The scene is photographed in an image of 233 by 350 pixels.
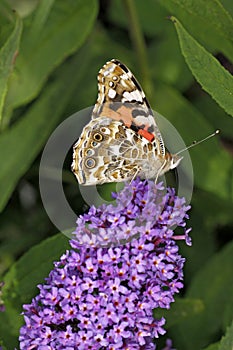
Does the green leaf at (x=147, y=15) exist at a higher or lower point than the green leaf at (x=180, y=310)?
higher

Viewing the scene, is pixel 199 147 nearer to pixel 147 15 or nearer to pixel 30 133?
pixel 30 133

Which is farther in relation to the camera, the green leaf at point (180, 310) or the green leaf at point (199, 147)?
the green leaf at point (199, 147)

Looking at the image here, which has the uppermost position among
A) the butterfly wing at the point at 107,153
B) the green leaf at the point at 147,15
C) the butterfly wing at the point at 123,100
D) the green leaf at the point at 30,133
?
the green leaf at the point at 147,15

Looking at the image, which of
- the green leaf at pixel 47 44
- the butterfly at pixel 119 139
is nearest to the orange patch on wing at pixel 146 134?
the butterfly at pixel 119 139

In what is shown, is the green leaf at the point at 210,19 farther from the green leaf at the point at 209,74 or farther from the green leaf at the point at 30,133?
the green leaf at the point at 30,133

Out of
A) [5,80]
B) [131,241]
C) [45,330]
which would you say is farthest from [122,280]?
[5,80]

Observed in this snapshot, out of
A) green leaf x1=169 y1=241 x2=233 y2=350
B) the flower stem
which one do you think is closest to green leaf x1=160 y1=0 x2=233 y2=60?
the flower stem
